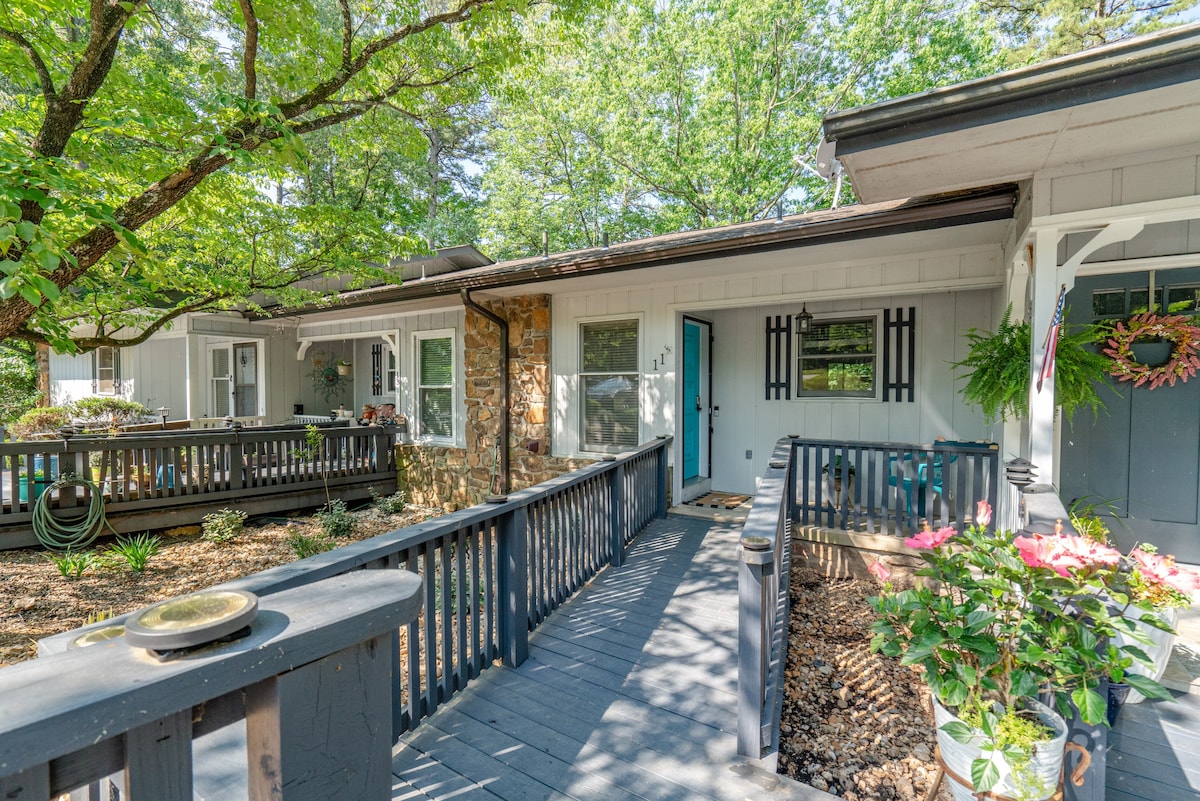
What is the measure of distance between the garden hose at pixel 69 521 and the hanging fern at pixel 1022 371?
25.6 ft

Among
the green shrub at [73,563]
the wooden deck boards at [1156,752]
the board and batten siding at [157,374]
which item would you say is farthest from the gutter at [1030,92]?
the board and batten siding at [157,374]

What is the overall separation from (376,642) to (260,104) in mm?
3538

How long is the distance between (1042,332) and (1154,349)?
4.10ft

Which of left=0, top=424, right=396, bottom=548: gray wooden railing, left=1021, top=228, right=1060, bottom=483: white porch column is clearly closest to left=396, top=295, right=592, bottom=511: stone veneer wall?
left=0, top=424, right=396, bottom=548: gray wooden railing

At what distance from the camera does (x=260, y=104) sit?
3.17 meters

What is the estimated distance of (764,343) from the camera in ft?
20.7

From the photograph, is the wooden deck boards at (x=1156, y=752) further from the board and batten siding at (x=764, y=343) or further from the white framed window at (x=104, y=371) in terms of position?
the white framed window at (x=104, y=371)

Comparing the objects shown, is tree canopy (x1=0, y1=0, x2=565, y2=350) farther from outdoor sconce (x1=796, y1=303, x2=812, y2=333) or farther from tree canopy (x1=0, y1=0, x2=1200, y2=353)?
outdoor sconce (x1=796, y1=303, x2=812, y2=333)

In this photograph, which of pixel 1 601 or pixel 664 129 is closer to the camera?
pixel 1 601

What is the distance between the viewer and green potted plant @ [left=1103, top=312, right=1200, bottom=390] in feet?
11.2

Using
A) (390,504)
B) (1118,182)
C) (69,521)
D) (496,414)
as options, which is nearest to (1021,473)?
(1118,182)

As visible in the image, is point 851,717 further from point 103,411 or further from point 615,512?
point 103,411

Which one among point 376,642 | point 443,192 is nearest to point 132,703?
point 376,642

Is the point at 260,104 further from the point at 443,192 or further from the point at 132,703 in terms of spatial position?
the point at 443,192
